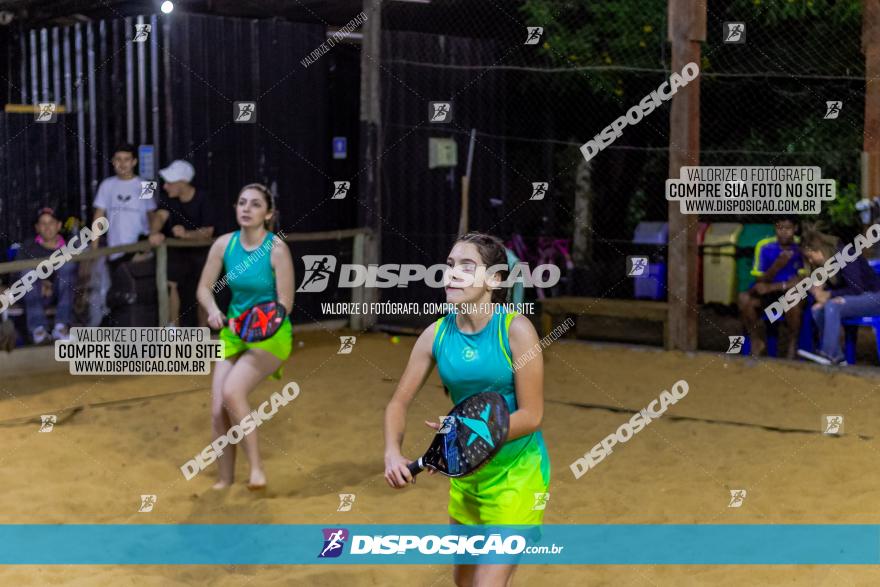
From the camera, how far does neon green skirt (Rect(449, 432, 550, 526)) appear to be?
408cm

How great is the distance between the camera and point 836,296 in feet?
32.7

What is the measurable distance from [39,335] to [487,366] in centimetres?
750

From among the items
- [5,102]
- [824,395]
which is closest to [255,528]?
[824,395]

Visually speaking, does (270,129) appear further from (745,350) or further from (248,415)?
(248,415)

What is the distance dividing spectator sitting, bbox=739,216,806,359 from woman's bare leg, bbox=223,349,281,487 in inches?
211

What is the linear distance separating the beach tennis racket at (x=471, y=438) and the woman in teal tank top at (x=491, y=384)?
0.14 metres

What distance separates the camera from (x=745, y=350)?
35.6 feet

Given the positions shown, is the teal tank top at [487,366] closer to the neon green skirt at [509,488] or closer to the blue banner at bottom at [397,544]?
the neon green skirt at [509,488]

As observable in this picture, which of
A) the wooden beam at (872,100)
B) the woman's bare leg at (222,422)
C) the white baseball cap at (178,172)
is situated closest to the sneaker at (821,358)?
the wooden beam at (872,100)

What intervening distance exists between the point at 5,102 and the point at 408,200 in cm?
485

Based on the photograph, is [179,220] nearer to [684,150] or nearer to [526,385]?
[684,150]

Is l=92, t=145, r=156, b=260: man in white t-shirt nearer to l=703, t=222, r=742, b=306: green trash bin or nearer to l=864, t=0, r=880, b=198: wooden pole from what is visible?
l=703, t=222, r=742, b=306: green trash bin

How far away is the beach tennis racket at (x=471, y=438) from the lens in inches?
151

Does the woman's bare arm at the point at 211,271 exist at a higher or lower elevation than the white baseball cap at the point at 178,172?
lower
